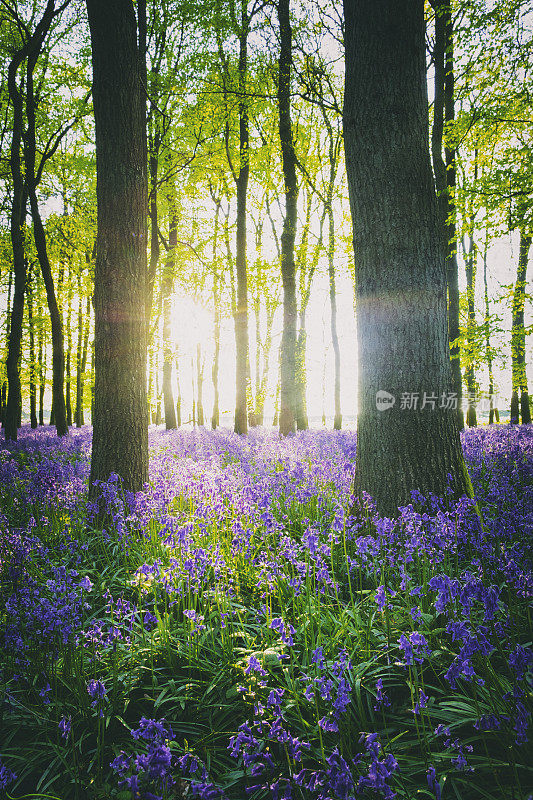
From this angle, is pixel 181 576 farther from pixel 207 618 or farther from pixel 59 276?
pixel 59 276

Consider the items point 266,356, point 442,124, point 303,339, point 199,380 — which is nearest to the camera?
point 442,124

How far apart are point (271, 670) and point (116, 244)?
481 centimetres

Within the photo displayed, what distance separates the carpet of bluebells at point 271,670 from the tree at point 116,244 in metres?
1.00

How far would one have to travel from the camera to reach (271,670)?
221cm

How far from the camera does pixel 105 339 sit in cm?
478

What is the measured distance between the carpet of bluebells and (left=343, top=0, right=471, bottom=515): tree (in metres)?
0.46

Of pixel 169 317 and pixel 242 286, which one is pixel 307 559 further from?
pixel 169 317

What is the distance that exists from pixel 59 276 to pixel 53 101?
1165 centimetres

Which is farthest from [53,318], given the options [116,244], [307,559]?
[307,559]

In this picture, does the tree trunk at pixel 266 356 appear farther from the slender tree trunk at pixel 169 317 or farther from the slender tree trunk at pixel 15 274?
the slender tree trunk at pixel 15 274

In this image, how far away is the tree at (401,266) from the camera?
3645mm

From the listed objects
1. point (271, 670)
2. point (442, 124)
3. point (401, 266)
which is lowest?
point (271, 670)

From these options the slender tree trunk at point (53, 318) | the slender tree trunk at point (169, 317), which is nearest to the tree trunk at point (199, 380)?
the slender tree trunk at point (169, 317)

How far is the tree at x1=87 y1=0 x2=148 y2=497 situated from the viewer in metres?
4.75
